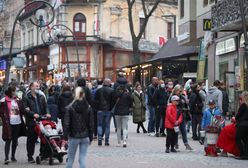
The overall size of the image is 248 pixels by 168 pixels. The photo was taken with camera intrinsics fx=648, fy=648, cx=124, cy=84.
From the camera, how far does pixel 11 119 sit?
14.7m

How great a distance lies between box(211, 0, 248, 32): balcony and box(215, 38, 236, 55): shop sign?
1255 millimetres

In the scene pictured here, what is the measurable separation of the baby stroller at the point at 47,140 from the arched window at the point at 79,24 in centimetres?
4862

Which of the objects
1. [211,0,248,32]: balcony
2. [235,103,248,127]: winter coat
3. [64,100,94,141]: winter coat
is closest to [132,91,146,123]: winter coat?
[211,0,248,32]: balcony

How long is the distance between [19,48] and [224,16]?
57.5m

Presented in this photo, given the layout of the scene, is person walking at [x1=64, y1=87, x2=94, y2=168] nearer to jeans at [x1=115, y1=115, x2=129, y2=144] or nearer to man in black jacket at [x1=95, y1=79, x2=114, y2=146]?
jeans at [x1=115, y1=115, x2=129, y2=144]

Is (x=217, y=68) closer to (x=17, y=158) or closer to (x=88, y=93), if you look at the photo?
(x=88, y=93)

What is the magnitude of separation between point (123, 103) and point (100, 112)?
0.82 m

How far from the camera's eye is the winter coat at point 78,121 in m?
11.5

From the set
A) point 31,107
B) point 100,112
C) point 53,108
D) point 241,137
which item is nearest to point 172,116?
point 241,137

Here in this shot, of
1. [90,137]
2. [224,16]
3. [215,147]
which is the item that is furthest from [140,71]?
[90,137]

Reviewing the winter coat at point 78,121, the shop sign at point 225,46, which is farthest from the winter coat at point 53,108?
the shop sign at point 225,46

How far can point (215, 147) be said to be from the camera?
16.2 metres

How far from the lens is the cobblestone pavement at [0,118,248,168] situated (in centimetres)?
1416

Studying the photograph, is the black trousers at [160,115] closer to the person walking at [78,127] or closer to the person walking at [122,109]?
the person walking at [122,109]
